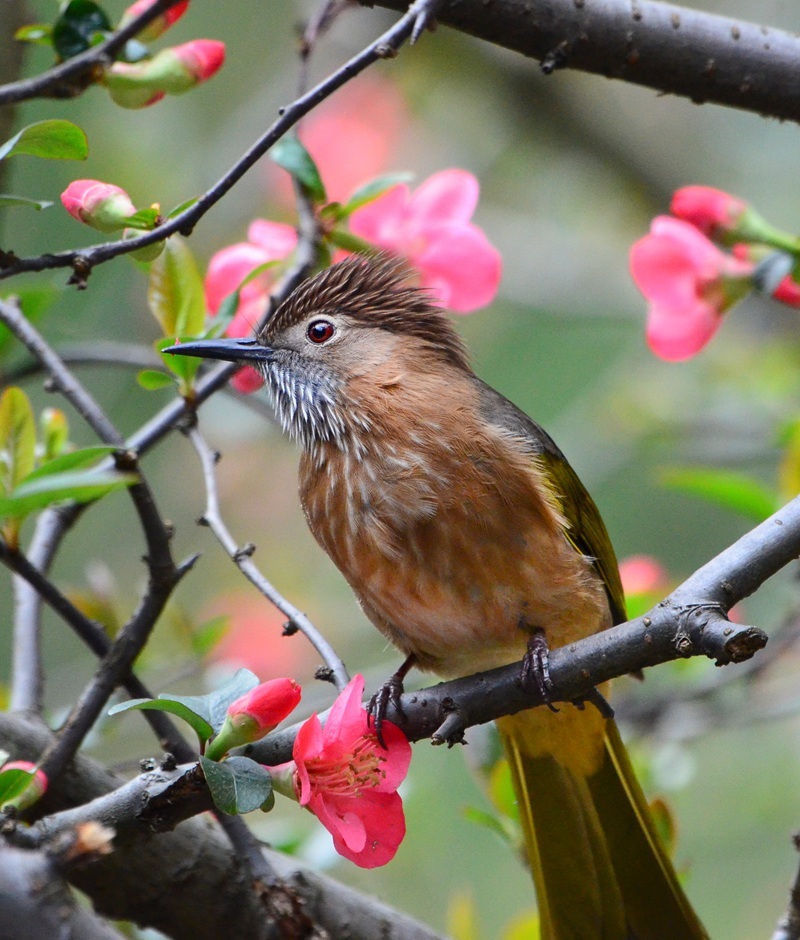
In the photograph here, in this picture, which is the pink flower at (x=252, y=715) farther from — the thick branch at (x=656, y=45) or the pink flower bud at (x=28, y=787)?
the thick branch at (x=656, y=45)

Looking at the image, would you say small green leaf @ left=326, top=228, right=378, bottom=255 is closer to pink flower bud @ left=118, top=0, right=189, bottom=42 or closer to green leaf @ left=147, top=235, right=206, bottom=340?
green leaf @ left=147, top=235, right=206, bottom=340

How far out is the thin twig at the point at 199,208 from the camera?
75.7 inches

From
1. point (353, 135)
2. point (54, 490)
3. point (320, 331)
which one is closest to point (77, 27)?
point (320, 331)

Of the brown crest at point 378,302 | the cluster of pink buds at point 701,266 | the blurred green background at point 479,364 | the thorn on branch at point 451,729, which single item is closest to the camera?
the thorn on branch at point 451,729

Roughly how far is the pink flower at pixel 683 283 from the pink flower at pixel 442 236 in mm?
378

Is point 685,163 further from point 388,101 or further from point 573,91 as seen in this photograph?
point 388,101

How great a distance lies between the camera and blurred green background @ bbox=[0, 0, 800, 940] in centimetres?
509

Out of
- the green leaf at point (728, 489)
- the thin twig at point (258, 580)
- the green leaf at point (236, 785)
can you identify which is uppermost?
the green leaf at point (728, 489)

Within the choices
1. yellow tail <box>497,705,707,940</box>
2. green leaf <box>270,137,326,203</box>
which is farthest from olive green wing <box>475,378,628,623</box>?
green leaf <box>270,137,326,203</box>

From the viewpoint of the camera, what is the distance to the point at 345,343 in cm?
313

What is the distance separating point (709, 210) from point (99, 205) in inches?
56.3

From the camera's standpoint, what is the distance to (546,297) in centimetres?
582

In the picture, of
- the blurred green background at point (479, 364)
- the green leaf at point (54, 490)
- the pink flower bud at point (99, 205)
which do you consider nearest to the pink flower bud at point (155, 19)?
the pink flower bud at point (99, 205)

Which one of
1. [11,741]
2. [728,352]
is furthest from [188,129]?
[11,741]
